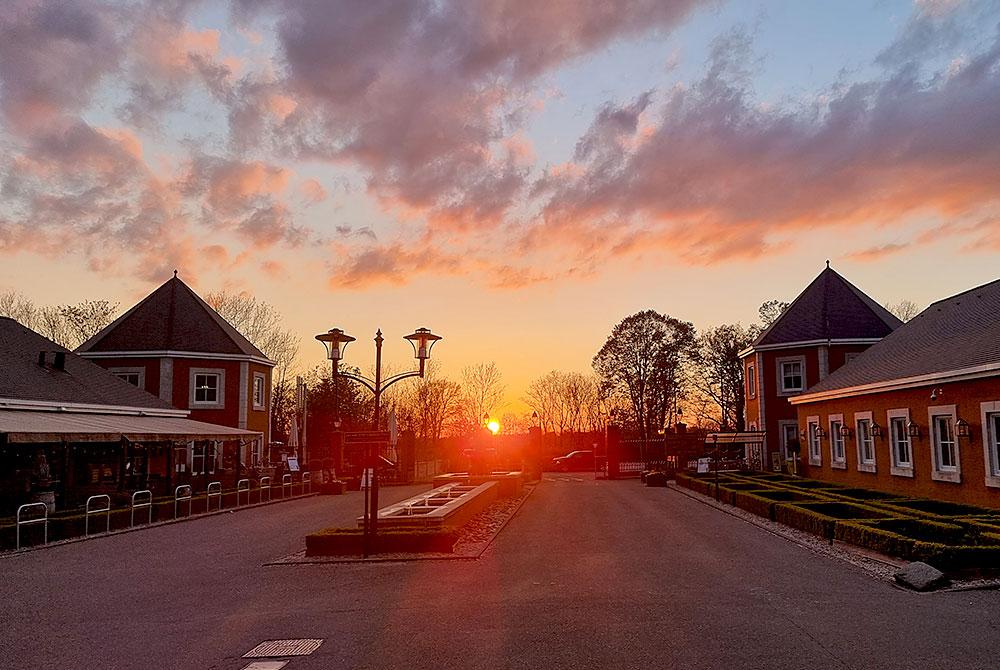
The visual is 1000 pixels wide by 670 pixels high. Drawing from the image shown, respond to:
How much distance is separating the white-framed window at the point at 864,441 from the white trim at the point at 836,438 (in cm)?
138

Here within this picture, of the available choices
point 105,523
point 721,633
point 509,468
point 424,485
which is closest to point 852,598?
point 721,633

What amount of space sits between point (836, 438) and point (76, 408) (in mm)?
24690

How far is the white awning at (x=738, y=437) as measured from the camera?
37.2m

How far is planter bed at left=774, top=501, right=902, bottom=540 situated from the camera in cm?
1548

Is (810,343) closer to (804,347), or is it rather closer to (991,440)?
(804,347)

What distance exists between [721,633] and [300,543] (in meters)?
10.6

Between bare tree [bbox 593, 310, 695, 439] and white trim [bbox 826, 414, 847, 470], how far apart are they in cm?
2813

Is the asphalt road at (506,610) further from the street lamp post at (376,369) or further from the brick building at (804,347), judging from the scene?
the brick building at (804,347)

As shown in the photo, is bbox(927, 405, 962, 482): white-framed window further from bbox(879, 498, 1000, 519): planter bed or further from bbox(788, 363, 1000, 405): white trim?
bbox(879, 498, 1000, 519): planter bed

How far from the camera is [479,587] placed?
11219 millimetres

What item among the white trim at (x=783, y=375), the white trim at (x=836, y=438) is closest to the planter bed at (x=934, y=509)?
the white trim at (x=836, y=438)

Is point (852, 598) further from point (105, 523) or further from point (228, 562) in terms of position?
point (105, 523)

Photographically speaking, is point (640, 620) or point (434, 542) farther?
point (434, 542)

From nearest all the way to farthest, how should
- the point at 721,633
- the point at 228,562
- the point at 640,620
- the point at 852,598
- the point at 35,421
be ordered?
the point at 721,633 → the point at 640,620 → the point at 852,598 → the point at 228,562 → the point at 35,421
